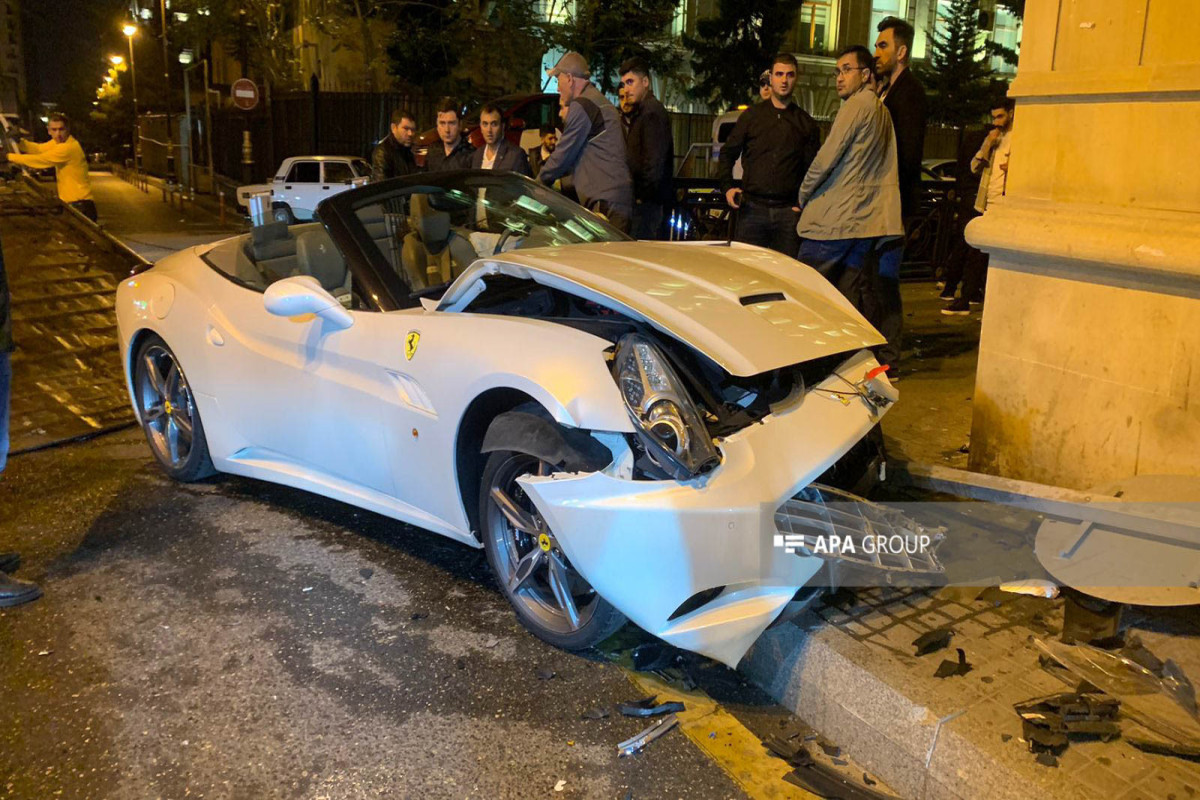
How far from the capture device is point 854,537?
3.09 metres

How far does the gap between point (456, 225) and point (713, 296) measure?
1.54 metres

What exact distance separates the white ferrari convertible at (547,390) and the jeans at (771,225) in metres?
2.07

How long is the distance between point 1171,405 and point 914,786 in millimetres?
2020

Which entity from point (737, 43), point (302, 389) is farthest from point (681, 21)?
point (302, 389)

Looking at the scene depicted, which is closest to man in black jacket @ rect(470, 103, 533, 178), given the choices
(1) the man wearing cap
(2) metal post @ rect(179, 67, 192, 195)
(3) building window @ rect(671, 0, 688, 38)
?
(1) the man wearing cap

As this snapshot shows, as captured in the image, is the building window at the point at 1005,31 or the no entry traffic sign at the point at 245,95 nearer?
the no entry traffic sign at the point at 245,95

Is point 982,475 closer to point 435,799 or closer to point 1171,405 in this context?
point 1171,405

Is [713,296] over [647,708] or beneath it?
over

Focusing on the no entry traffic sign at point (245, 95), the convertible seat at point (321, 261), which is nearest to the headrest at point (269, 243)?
the convertible seat at point (321, 261)

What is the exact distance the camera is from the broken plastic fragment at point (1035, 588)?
3586 millimetres

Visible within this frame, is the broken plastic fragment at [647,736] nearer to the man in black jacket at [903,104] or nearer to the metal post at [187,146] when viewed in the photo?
the man in black jacket at [903,104]

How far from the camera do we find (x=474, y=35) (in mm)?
22281

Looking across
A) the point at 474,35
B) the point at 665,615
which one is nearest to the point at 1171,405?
the point at 665,615

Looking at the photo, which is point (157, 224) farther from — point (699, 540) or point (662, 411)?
point (699, 540)
